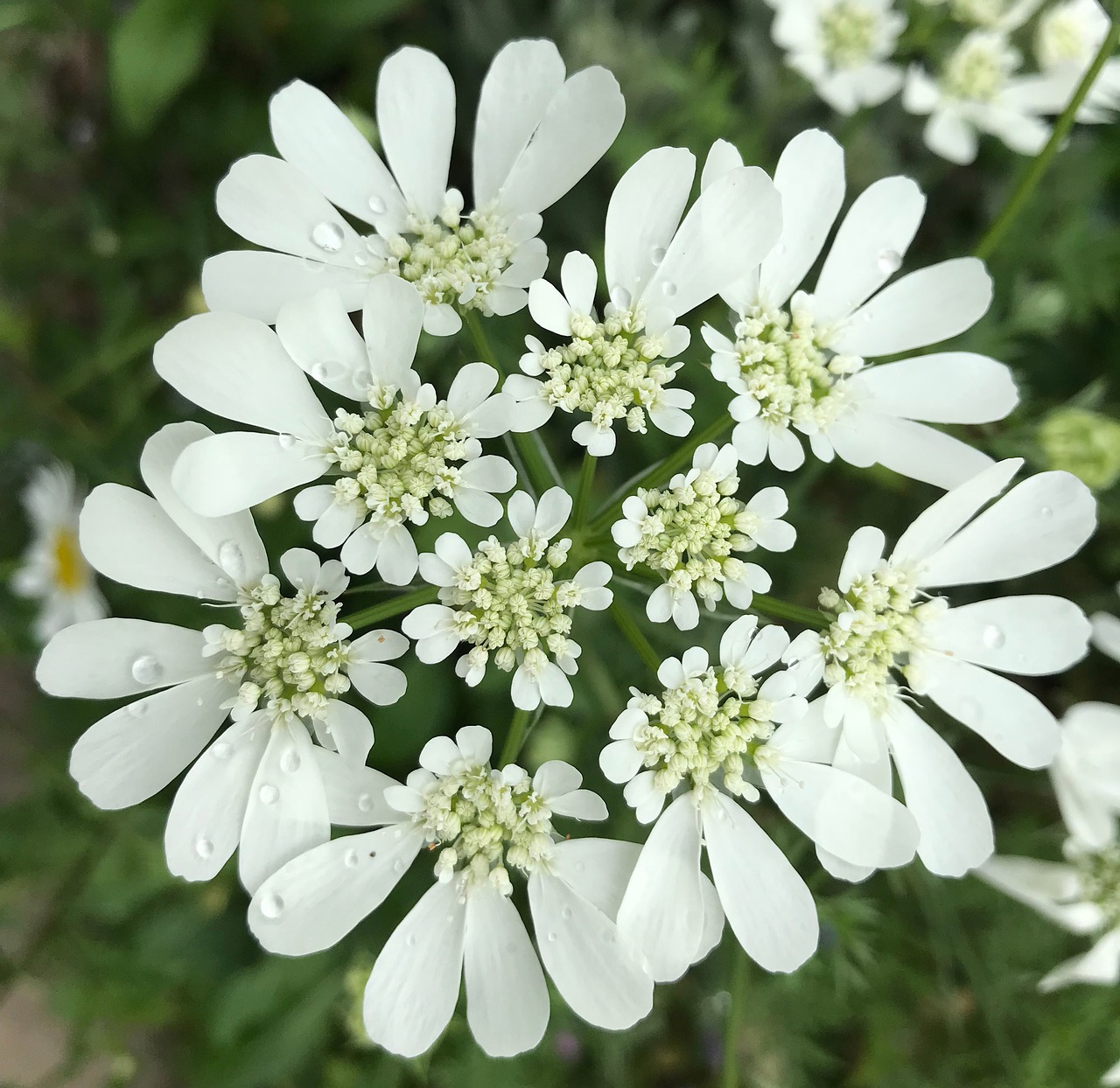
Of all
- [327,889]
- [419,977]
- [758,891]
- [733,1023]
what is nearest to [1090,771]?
[733,1023]

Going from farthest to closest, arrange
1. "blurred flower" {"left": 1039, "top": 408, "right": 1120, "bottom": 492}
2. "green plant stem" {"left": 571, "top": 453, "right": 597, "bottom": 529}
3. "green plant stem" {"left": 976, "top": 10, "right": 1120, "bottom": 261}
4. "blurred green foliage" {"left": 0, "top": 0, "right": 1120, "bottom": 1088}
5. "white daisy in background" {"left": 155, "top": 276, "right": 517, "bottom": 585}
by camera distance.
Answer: "blurred green foliage" {"left": 0, "top": 0, "right": 1120, "bottom": 1088}
"blurred flower" {"left": 1039, "top": 408, "right": 1120, "bottom": 492}
"green plant stem" {"left": 976, "top": 10, "right": 1120, "bottom": 261}
"green plant stem" {"left": 571, "top": 453, "right": 597, "bottom": 529}
"white daisy in background" {"left": 155, "top": 276, "right": 517, "bottom": 585}

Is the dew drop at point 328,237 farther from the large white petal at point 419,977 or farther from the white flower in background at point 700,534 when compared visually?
the large white petal at point 419,977

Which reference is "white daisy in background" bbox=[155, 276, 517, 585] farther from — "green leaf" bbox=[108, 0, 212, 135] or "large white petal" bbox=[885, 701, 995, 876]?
"green leaf" bbox=[108, 0, 212, 135]

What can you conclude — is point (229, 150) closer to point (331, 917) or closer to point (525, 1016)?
point (331, 917)

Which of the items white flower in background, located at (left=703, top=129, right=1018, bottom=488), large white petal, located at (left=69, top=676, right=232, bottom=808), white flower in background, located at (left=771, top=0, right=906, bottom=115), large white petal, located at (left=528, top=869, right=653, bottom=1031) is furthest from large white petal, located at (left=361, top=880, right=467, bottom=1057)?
white flower in background, located at (left=771, top=0, right=906, bottom=115)

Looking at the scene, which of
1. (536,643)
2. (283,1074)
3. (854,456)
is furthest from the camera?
(283,1074)

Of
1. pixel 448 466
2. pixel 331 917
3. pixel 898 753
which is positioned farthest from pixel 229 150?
pixel 898 753
